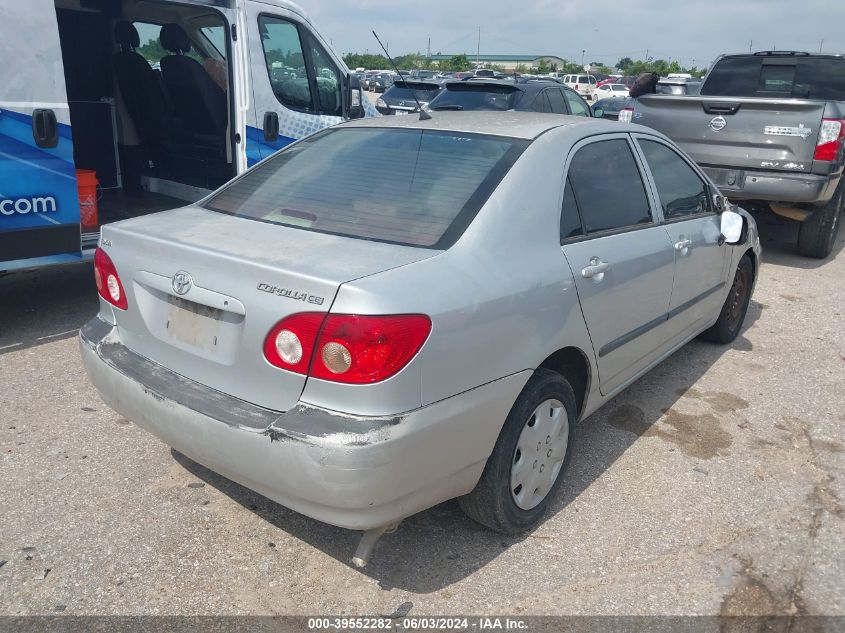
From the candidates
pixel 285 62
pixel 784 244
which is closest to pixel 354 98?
pixel 285 62

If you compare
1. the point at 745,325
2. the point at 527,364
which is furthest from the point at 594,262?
the point at 745,325

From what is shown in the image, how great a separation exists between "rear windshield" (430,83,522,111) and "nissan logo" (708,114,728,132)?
2629 mm

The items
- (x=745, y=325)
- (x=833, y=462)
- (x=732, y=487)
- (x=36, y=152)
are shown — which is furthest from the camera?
(x=745, y=325)

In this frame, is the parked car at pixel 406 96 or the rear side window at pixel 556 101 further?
the parked car at pixel 406 96

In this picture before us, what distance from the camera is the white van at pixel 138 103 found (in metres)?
4.32

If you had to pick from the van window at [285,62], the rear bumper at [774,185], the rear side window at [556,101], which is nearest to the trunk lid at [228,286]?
the van window at [285,62]

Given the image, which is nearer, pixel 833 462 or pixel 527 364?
pixel 527 364

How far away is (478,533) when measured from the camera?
2908 millimetres

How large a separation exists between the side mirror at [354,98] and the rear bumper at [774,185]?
139 inches

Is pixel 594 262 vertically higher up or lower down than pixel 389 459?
higher up

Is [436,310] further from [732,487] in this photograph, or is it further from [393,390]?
[732,487]

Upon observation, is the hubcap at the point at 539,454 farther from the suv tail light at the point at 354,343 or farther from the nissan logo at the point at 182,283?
the nissan logo at the point at 182,283

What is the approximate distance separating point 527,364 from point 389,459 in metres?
0.70

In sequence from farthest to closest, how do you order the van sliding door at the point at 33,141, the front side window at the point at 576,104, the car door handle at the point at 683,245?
1. the front side window at the point at 576,104
2. the van sliding door at the point at 33,141
3. the car door handle at the point at 683,245
